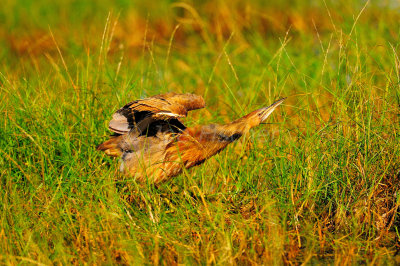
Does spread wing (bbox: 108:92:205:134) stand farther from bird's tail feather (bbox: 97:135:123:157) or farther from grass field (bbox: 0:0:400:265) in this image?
grass field (bbox: 0:0:400:265)

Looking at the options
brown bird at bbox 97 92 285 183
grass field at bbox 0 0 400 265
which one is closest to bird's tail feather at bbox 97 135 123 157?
brown bird at bbox 97 92 285 183

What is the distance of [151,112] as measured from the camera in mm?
4180

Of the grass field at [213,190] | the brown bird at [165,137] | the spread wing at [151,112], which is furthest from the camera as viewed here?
the brown bird at [165,137]

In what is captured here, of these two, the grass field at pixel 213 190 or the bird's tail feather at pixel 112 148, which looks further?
the bird's tail feather at pixel 112 148

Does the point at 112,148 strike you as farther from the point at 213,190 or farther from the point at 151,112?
the point at 213,190

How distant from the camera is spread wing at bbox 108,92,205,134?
4.08 metres

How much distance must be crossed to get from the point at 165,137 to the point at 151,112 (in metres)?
0.27

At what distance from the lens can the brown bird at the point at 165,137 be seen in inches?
166

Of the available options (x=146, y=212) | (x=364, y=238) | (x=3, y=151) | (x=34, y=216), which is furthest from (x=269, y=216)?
(x=3, y=151)

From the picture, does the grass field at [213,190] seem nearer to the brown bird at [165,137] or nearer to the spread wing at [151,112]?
the brown bird at [165,137]

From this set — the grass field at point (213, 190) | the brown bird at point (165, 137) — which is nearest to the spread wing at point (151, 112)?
the brown bird at point (165, 137)

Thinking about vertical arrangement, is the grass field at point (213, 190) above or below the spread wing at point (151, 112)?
below

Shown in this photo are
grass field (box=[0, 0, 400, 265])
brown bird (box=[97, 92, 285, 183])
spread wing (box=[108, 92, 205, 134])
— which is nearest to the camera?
grass field (box=[0, 0, 400, 265])

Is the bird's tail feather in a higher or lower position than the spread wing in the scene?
lower
